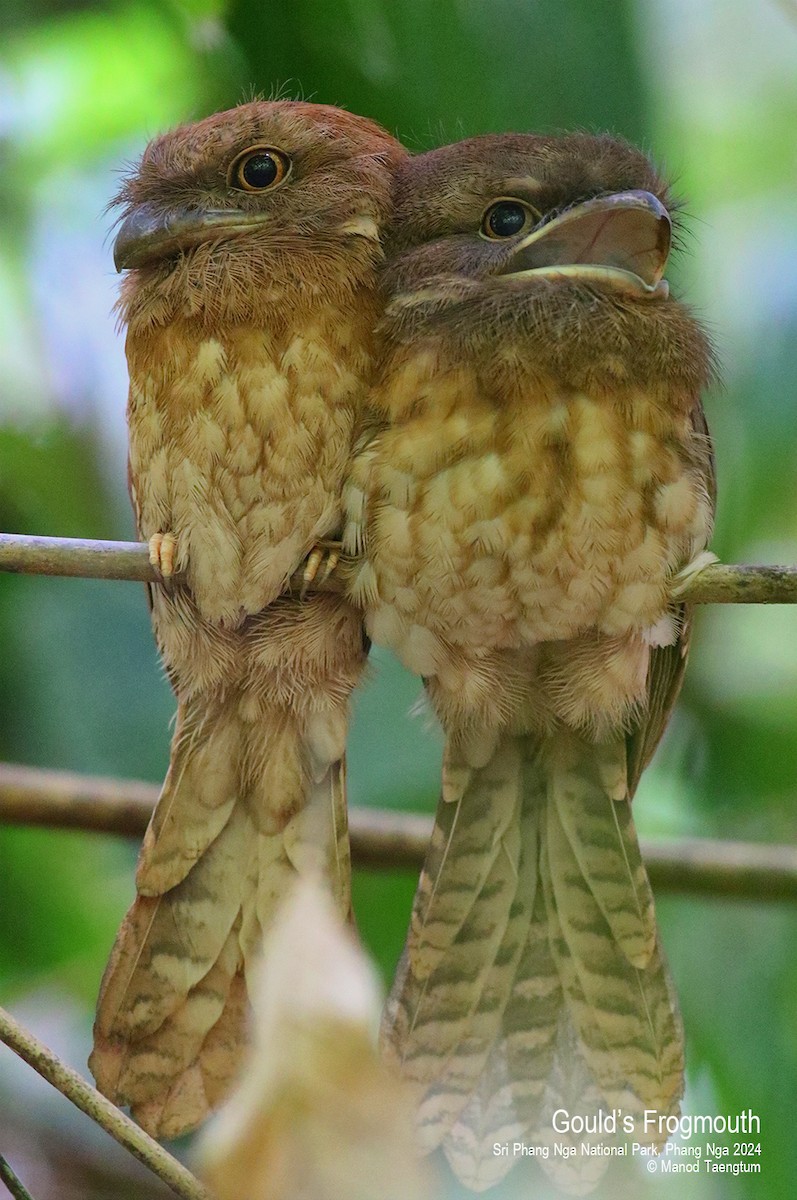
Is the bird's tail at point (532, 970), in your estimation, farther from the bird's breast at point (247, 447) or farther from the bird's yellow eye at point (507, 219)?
the bird's yellow eye at point (507, 219)

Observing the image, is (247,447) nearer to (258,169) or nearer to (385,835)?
(258,169)

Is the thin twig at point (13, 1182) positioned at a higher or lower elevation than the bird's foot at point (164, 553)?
lower

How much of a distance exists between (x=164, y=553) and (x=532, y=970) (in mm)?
661

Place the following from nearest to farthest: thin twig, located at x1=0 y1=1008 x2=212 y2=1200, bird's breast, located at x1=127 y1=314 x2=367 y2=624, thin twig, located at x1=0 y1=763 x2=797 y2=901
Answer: thin twig, located at x1=0 y1=1008 x2=212 y2=1200 → bird's breast, located at x1=127 y1=314 x2=367 y2=624 → thin twig, located at x1=0 y1=763 x2=797 y2=901

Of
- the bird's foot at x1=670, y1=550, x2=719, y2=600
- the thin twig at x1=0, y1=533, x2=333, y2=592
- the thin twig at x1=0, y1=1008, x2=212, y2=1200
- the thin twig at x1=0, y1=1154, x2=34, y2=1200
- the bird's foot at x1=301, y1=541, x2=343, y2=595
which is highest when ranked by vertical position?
the thin twig at x1=0, y1=533, x2=333, y2=592

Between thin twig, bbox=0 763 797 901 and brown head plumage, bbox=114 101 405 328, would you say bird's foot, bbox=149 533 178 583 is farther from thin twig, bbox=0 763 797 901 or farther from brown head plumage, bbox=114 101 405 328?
thin twig, bbox=0 763 797 901

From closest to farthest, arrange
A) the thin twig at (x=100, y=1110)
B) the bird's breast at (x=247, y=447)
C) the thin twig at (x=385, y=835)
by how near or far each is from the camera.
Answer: the thin twig at (x=100, y=1110) < the bird's breast at (x=247, y=447) < the thin twig at (x=385, y=835)

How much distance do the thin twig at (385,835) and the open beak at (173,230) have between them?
684 mm

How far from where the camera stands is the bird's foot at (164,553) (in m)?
1.28

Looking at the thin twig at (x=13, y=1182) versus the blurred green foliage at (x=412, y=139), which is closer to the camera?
the thin twig at (x=13, y=1182)

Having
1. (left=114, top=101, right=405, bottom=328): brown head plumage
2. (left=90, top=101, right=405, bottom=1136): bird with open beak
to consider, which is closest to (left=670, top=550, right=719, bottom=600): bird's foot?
(left=90, top=101, right=405, bottom=1136): bird with open beak

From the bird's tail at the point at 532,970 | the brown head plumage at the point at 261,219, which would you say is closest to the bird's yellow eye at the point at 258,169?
the brown head plumage at the point at 261,219

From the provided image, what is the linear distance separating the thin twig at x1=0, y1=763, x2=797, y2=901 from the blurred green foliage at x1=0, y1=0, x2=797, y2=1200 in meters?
0.04

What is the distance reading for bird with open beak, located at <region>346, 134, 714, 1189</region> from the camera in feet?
3.98
